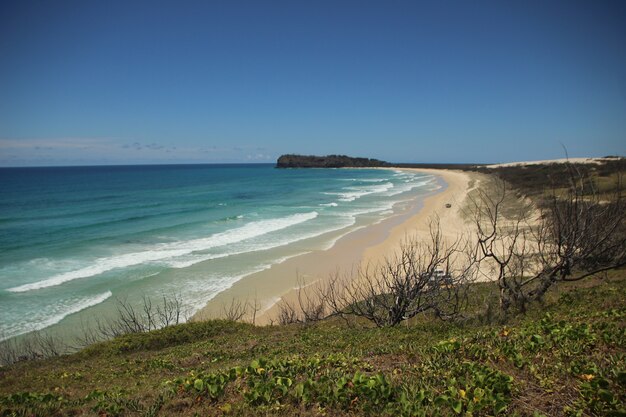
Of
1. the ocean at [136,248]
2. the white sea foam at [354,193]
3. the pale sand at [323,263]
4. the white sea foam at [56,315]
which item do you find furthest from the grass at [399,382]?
the white sea foam at [354,193]

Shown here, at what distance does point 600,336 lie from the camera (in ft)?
18.7

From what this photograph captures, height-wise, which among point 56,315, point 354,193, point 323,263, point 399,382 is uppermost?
point 399,382

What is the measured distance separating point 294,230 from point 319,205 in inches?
705

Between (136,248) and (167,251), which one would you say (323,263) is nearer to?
(167,251)

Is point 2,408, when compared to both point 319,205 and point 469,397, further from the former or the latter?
point 319,205

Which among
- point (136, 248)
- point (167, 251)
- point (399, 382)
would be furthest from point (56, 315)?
point (399, 382)

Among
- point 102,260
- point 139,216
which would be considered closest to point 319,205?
point 139,216

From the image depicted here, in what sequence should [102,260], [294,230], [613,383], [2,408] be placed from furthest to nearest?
[294,230] → [102,260] → [2,408] → [613,383]

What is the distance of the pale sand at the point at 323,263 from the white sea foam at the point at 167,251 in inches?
307

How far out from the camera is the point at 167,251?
2633cm

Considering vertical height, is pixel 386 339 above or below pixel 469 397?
Result: below

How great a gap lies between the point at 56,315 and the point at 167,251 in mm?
10452

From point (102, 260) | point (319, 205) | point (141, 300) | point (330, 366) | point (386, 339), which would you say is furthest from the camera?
point (319, 205)

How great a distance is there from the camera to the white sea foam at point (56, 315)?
47.9 feet
